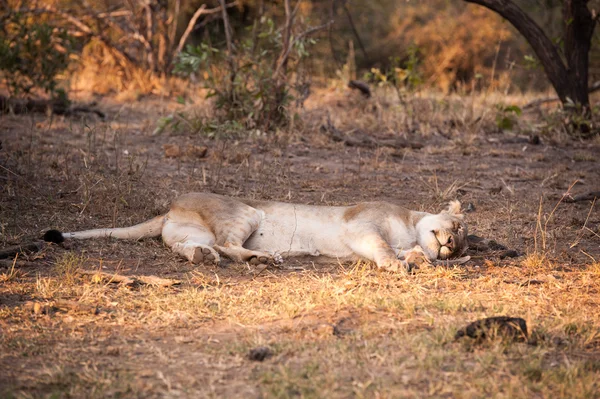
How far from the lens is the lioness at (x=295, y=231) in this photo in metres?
5.61

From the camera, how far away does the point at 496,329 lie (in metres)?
3.79

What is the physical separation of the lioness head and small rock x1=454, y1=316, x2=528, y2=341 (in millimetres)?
1745

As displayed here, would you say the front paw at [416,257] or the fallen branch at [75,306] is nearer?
the fallen branch at [75,306]

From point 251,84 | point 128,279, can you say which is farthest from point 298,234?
point 251,84

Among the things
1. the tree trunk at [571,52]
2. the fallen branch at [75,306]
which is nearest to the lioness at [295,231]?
the fallen branch at [75,306]

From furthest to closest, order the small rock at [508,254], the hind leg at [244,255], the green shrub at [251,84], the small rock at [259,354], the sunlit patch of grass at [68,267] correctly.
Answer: the green shrub at [251,84]
the small rock at [508,254]
the hind leg at [244,255]
the sunlit patch of grass at [68,267]
the small rock at [259,354]

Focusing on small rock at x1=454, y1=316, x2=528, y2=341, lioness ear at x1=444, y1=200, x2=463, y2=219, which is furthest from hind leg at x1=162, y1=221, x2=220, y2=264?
small rock at x1=454, y1=316, x2=528, y2=341

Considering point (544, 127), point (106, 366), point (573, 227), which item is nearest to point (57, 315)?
point (106, 366)

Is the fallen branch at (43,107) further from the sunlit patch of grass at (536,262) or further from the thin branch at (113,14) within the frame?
the sunlit patch of grass at (536,262)

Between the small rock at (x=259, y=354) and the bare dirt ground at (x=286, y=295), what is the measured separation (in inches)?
0.9

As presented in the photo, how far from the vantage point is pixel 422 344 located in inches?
149

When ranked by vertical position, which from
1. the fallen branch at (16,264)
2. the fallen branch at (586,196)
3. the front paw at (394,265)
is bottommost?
the fallen branch at (16,264)

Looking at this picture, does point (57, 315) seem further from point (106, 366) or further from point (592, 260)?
point (592, 260)

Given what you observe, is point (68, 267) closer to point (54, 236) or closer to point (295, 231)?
point (54, 236)
